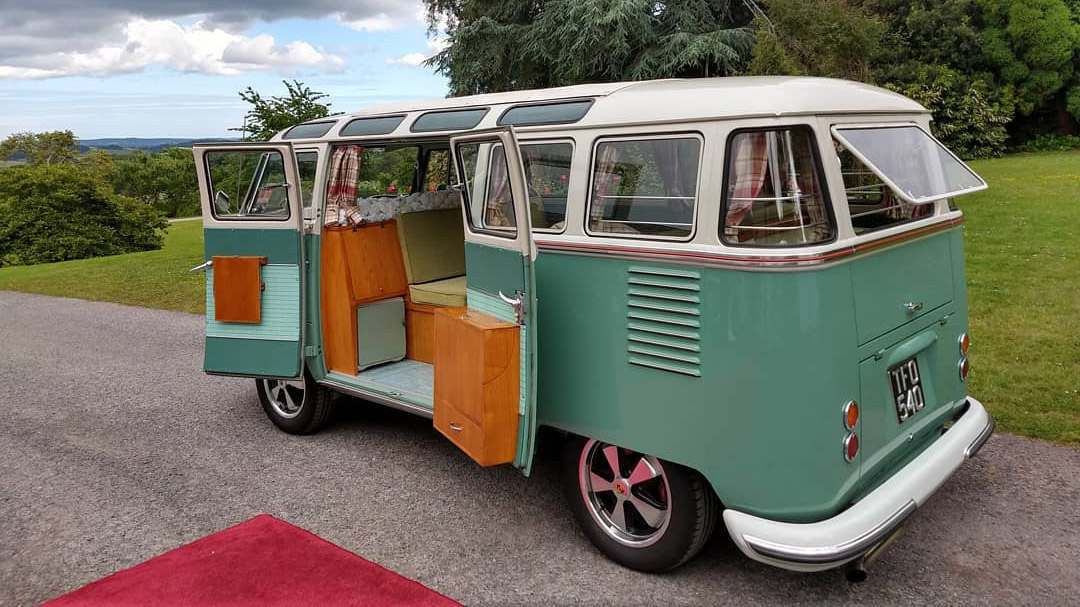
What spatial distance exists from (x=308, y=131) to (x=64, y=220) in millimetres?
18886

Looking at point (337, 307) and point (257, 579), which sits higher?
point (337, 307)

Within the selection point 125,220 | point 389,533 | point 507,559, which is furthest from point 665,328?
point 125,220

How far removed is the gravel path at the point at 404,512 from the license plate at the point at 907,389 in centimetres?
76

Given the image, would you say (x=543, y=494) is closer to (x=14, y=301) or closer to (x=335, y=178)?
(x=335, y=178)

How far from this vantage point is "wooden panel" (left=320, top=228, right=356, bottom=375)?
5781 mm

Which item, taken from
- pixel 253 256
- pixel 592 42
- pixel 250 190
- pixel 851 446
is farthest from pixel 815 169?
pixel 592 42

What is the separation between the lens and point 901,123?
4.24m

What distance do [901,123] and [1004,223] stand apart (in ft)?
35.9

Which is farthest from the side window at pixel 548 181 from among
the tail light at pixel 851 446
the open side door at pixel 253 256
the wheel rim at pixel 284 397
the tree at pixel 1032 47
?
the tree at pixel 1032 47

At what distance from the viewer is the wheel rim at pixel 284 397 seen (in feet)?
Result: 20.7

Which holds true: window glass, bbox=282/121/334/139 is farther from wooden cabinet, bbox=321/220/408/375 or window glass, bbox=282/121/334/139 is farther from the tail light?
the tail light

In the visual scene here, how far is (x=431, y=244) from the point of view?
6.29m

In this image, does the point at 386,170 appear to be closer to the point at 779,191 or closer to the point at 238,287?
the point at 238,287

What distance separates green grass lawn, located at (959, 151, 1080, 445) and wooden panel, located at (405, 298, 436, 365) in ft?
13.5
